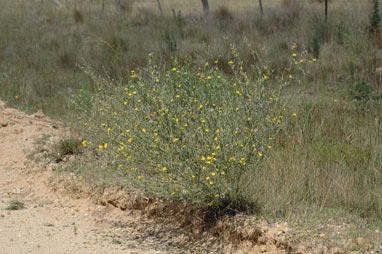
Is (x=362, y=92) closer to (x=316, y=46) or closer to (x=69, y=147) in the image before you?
(x=316, y=46)

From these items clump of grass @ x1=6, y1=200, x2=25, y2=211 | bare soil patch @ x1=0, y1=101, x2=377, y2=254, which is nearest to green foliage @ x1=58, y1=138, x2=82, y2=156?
bare soil patch @ x1=0, y1=101, x2=377, y2=254

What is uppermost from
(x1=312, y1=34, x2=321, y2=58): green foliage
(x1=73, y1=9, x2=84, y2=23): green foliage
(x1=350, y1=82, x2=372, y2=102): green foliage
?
(x1=73, y1=9, x2=84, y2=23): green foliage

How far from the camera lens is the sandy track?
408 cm

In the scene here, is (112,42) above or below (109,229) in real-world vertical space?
above

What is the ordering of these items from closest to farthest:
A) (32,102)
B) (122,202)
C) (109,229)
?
(109,229), (122,202), (32,102)

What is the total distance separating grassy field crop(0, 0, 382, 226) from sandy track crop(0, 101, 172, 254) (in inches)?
18.2

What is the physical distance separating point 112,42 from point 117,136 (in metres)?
5.90

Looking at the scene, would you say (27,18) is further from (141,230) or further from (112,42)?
(141,230)

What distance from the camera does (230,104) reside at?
14.3 ft

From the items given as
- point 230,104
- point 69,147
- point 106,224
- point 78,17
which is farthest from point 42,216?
point 78,17

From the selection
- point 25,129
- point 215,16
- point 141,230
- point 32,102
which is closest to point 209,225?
point 141,230

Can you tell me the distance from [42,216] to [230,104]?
215 centimetres

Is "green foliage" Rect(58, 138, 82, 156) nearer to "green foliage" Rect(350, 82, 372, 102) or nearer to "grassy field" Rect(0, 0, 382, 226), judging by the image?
"grassy field" Rect(0, 0, 382, 226)

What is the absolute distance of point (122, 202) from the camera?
495 cm
